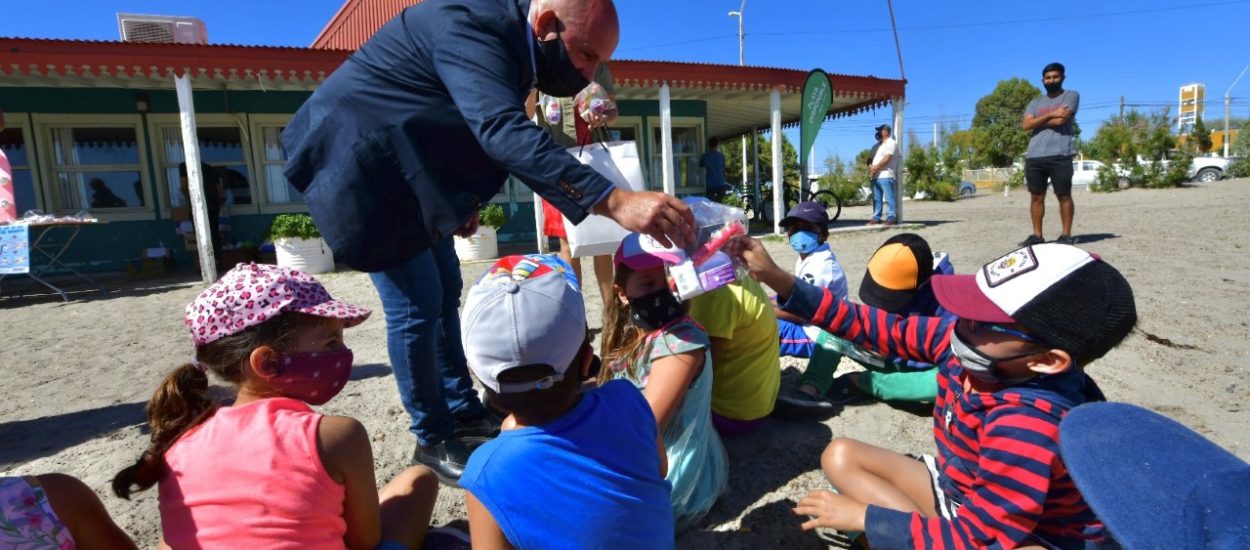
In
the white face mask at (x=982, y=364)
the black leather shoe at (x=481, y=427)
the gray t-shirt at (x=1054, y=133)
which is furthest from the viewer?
the gray t-shirt at (x=1054, y=133)

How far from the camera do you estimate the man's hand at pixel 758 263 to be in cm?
195

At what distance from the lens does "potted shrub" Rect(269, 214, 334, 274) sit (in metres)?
8.23

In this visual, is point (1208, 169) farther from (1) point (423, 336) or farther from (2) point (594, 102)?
(1) point (423, 336)

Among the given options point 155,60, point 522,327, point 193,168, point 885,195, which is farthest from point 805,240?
point 885,195

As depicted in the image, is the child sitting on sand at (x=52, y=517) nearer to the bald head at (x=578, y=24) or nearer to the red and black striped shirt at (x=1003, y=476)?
the bald head at (x=578, y=24)

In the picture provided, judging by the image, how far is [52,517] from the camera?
1.16 m

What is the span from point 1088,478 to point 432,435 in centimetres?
201

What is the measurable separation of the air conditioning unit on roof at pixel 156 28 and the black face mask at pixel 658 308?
12268mm

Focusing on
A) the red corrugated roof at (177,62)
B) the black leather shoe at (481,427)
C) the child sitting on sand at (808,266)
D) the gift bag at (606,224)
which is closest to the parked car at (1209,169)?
the red corrugated roof at (177,62)

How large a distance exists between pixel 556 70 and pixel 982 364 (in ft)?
4.30

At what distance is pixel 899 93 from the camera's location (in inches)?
500

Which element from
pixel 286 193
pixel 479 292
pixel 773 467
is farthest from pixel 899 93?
pixel 479 292

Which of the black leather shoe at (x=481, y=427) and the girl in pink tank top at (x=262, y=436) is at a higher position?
the girl in pink tank top at (x=262, y=436)

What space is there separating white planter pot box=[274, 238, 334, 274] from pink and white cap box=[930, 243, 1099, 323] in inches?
320
